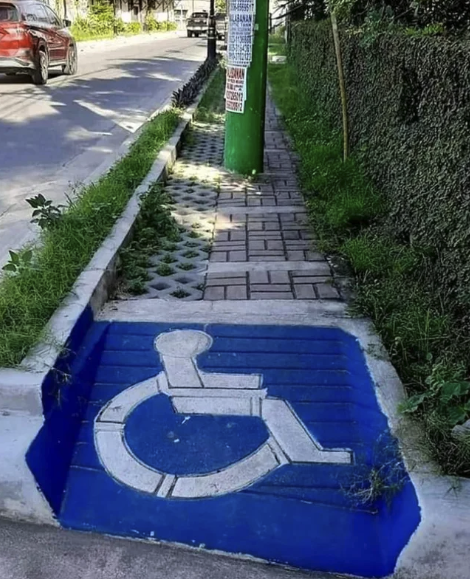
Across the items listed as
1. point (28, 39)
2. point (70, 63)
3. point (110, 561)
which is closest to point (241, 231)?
point (110, 561)

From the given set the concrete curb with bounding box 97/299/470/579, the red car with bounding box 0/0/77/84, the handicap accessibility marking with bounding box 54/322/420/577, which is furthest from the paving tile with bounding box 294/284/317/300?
the red car with bounding box 0/0/77/84

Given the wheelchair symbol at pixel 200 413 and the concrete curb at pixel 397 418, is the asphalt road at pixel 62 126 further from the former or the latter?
the wheelchair symbol at pixel 200 413

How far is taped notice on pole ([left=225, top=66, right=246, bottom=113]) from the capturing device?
6527 mm

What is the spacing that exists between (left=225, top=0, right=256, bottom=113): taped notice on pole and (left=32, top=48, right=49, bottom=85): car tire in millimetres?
9492

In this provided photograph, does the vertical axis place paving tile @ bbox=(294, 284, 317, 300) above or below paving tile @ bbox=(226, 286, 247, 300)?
above

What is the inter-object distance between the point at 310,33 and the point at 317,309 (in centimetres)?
841

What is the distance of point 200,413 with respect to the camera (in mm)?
2865

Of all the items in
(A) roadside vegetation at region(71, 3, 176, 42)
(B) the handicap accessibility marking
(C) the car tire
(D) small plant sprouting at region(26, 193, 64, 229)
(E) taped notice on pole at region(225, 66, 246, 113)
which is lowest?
(B) the handicap accessibility marking

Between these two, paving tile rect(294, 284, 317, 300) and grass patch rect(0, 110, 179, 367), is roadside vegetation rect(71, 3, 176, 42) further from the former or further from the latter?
paving tile rect(294, 284, 317, 300)

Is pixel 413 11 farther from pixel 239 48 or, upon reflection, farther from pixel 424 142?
pixel 424 142

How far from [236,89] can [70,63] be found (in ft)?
39.7

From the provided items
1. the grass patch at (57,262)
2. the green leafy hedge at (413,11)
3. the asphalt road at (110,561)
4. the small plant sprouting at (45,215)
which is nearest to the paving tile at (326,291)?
the grass patch at (57,262)

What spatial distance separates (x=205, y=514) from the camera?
7.67 feet

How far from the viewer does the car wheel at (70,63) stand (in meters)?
16.8
